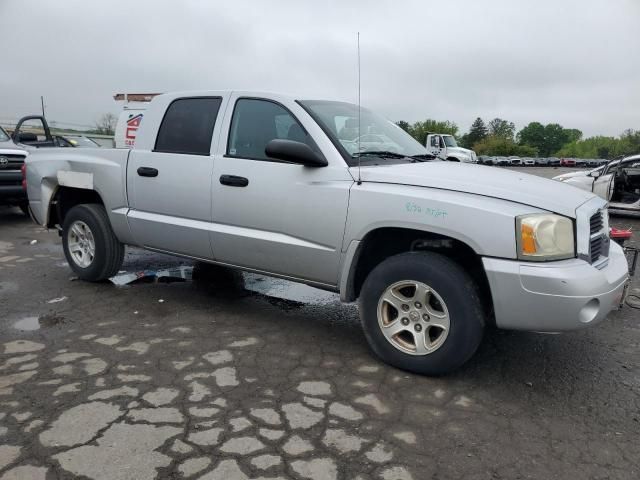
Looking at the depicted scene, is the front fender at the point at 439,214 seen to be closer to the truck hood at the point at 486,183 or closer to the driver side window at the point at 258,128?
the truck hood at the point at 486,183

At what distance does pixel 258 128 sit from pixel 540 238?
2.24 m

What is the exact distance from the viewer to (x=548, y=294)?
2887 millimetres

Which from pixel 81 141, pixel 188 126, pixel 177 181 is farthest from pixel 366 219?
pixel 81 141

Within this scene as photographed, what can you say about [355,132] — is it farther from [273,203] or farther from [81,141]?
[81,141]

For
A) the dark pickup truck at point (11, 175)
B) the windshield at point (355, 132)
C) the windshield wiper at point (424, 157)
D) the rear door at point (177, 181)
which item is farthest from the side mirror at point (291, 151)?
the dark pickup truck at point (11, 175)

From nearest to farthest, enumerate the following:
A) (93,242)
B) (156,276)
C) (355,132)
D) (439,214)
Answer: (439,214) → (355,132) → (93,242) → (156,276)

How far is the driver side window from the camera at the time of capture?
3.94 meters

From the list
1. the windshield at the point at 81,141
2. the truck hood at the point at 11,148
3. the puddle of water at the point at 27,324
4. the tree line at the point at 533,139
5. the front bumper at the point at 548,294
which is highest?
the tree line at the point at 533,139

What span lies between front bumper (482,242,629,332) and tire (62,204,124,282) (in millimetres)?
3639

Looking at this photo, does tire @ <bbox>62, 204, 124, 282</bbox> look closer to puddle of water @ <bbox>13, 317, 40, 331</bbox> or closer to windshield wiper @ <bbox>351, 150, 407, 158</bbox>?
puddle of water @ <bbox>13, 317, 40, 331</bbox>

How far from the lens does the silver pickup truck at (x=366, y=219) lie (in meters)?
2.99

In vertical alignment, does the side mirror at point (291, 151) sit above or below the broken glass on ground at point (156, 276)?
above

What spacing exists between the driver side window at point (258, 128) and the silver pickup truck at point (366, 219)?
0.04 feet

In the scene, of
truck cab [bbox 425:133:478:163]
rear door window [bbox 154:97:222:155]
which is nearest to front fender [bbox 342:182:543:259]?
rear door window [bbox 154:97:222:155]
